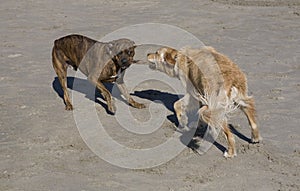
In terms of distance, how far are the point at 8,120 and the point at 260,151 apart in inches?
144

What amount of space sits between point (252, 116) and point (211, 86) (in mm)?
649

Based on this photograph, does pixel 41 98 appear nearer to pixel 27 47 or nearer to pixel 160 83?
pixel 160 83

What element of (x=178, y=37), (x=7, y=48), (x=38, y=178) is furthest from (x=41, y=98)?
(x=178, y=37)

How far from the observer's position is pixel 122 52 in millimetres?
7984

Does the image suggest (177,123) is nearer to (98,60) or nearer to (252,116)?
(252,116)

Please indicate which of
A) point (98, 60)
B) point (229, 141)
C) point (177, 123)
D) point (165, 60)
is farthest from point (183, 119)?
point (98, 60)

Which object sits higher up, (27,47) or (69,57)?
(69,57)

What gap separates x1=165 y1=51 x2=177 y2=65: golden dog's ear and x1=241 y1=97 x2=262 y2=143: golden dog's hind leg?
1.33 meters

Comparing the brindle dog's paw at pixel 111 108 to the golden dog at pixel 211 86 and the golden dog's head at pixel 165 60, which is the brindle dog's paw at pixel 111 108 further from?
the golden dog at pixel 211 86

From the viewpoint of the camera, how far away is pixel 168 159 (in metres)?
6.75

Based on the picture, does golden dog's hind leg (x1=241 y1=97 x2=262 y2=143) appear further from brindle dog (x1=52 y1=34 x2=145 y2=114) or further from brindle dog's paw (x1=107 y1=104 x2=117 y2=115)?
brindle dog's paw (x1=107 y1=104 x2=117 y2=115)

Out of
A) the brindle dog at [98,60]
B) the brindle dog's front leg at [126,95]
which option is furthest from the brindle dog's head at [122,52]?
the brindle dog's front leg at [126,95]

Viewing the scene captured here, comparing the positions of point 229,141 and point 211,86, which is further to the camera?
point 211,86

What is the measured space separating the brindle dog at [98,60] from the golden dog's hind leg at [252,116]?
200 centimetres
